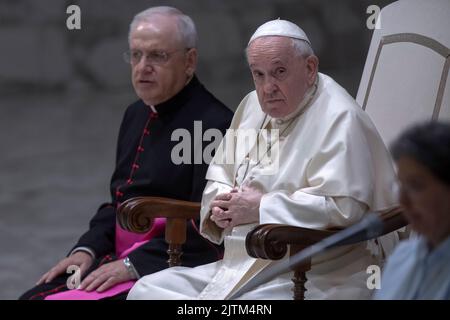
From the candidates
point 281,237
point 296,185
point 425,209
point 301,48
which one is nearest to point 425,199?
point 425,209

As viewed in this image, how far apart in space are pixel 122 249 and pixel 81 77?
6.50 meters

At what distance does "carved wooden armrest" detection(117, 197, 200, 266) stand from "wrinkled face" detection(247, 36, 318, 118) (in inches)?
23.4

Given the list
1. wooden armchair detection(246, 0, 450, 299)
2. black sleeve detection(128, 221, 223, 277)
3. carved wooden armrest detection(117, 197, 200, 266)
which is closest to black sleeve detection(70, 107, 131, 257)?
black sleeve detection(128, 221, 223, 277)

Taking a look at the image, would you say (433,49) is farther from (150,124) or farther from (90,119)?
(90,119)

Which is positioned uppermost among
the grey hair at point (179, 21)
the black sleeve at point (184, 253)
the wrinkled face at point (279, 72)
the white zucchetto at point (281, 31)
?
the grey hair at point (179, 21)

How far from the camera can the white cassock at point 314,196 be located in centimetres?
404

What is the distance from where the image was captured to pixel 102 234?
5148 millimetres

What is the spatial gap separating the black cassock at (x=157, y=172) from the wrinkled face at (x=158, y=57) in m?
0.11

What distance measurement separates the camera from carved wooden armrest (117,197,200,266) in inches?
178

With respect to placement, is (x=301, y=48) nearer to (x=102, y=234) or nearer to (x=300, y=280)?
(x=300, y=280)

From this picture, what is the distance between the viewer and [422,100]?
4.50 metres

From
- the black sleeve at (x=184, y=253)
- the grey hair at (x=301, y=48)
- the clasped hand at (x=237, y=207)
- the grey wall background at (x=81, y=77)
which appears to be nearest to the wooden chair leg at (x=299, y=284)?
the clasped hand at (x=237, y=207)

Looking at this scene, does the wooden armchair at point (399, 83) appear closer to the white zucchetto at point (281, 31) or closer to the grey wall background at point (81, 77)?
the white zucchetto at point (281, 31)
